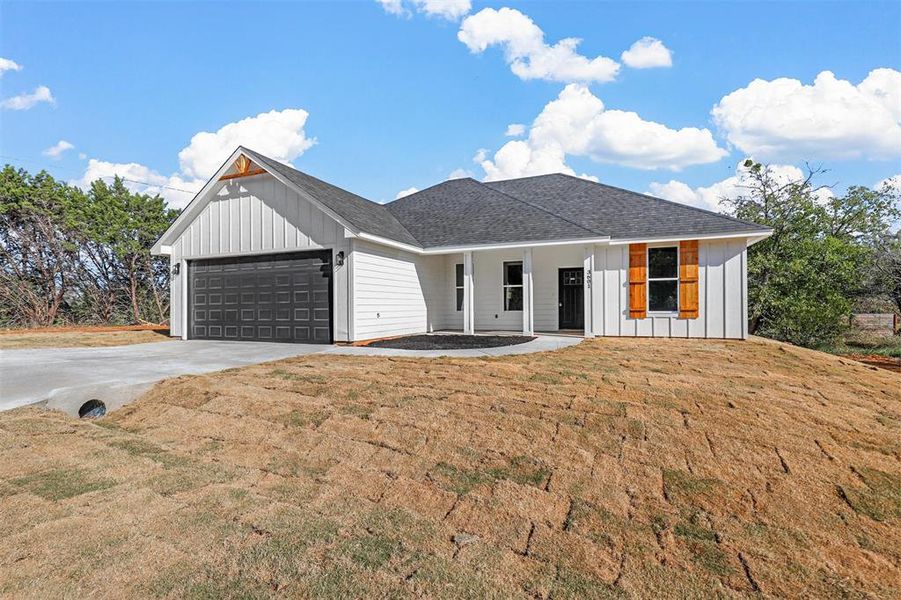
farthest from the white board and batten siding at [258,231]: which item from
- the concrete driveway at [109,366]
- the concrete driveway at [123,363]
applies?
the concrete driveway at [109,366]

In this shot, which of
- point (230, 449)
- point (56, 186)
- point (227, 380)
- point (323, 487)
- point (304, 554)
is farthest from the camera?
point (56, 186)

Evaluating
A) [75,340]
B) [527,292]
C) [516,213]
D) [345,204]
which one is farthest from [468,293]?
[75,340]

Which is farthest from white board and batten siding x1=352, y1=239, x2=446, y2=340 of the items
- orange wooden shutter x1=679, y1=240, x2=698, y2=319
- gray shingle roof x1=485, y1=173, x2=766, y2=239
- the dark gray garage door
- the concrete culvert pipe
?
orange wooden shutter x1=679, y1=240, x2=698, y2=319

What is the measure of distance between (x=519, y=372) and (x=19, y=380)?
6722 millimetres

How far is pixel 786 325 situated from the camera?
548 inches

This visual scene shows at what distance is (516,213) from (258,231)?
7023 mm

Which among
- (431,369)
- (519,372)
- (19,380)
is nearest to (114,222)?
(19,380)

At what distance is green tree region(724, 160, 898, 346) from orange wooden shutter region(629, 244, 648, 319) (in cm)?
635

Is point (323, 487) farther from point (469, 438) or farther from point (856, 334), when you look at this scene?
point (856, 334)

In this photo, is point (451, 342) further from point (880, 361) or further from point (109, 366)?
point (880, 361)

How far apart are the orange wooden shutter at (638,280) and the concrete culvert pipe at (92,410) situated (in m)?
10.6

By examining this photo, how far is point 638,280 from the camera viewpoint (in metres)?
11.2

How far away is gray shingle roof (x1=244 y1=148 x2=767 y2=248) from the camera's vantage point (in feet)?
35.4

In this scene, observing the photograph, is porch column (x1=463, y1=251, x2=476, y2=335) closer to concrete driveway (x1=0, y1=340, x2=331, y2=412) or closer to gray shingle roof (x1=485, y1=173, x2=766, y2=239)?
gray shingle roof (x1=485, y1=173, x2=766, y2=239)
